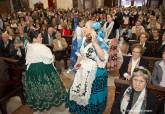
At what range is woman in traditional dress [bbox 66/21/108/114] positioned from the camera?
12.5 ft

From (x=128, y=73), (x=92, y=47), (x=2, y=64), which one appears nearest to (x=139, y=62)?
(x=128, y=73)

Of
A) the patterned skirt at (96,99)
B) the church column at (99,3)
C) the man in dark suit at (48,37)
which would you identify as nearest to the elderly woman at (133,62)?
the patterned skirt at (96,99)

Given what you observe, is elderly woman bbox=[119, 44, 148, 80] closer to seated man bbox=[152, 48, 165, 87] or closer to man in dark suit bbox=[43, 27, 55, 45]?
seated man bbox=[152, 48, 165, 87]

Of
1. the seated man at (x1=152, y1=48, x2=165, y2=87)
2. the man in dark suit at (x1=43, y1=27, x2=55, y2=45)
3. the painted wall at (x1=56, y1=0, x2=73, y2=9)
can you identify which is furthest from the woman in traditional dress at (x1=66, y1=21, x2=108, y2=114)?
the painted wall at (x1=56, y1=0, x2=73, y2=9)

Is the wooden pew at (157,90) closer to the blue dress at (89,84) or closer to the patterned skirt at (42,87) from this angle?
the blue dress at (89,84)

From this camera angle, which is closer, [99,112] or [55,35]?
[99,112]

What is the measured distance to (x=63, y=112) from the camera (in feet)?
15.1

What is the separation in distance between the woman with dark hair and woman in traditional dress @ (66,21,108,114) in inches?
22.7

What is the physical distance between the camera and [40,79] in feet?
14.5

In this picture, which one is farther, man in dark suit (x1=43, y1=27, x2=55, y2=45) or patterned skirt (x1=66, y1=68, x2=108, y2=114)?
man in dark suit (x1=43, y1=27, x2=55, y2=45)

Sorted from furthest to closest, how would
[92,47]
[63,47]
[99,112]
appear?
[63,47] → [99,112] → [92,47]

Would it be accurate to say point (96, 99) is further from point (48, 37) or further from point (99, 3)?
point (99, 3)

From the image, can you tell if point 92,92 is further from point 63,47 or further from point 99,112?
point 63,47

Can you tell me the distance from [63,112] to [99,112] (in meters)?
0.76
